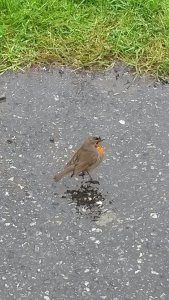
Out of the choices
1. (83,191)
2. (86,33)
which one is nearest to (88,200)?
(83,191)

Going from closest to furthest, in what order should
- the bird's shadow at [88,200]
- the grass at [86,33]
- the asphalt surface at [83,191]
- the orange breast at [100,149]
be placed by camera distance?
1. the asphalt surface at [83,191]
2. the bird's shadow at [88,200]
3. the orange breast at [100,149]
4. the grass at [86,33]

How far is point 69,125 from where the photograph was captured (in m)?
5.07

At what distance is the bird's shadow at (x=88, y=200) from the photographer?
4434mm

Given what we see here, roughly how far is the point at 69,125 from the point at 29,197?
2.48 ft

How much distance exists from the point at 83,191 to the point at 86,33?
167 centimetres

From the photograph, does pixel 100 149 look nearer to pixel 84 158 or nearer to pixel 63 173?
pixel 84 158

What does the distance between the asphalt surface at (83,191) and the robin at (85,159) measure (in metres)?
0.13

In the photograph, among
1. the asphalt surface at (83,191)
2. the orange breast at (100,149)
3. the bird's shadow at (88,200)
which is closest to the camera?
the asphalt surface at (83,191)

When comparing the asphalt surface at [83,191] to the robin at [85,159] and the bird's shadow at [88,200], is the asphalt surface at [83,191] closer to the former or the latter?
the bird's shadow at [88,200]

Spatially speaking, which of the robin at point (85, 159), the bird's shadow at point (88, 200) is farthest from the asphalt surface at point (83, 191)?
the robin at point (85, 159)

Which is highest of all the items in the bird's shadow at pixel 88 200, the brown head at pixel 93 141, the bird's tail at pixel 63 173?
the brown head at pixel 93 141

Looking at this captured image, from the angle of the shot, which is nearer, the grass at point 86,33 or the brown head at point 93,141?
the brown head at point 93,141

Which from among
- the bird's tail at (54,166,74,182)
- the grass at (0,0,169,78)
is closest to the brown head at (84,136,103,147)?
the bird's tail at (54,166,74,182)

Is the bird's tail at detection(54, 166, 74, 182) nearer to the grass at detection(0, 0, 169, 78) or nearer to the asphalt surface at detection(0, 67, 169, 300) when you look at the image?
the asphalt surface at detection(0, 67, 169, 300)
